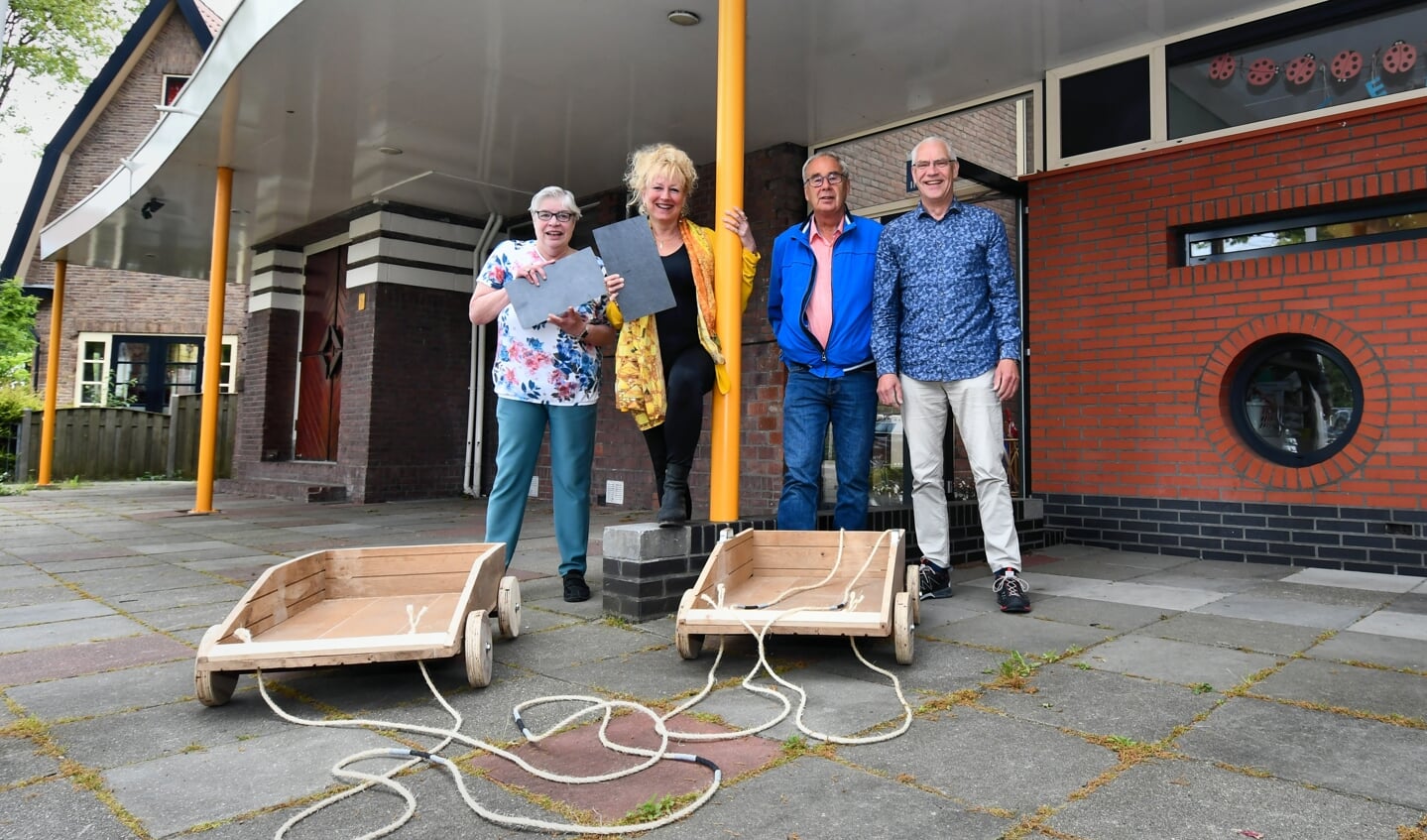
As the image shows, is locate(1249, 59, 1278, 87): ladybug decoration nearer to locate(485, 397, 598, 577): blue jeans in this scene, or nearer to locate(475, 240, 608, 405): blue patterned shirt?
locate(475, 240, 608, 405): blue patterned shirt

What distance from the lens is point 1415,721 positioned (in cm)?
198

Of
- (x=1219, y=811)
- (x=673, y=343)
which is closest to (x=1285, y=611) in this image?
(x=1219, y=811)

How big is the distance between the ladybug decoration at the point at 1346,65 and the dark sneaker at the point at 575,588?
15.6ft

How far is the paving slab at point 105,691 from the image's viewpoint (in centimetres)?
217

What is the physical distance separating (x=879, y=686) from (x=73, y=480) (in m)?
14.6

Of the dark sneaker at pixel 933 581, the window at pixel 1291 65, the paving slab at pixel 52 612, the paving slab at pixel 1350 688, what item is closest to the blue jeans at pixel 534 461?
the dark sneaker at pixel 933 581

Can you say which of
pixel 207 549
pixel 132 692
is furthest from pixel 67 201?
pixel 132 692

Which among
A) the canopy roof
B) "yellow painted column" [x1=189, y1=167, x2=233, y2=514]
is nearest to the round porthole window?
the canopy roof

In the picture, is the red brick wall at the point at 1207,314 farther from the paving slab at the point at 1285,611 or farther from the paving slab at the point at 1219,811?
the paving slab at the point at 1219,811

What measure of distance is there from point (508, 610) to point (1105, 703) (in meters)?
1.79

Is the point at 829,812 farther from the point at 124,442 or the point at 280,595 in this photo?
the point at 124,442

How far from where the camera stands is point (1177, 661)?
100 inches

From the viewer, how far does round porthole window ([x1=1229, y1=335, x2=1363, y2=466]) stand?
14.9 ft

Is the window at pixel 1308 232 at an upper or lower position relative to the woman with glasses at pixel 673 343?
upper
